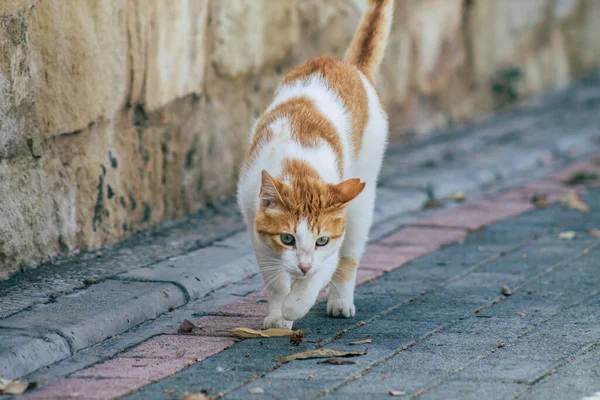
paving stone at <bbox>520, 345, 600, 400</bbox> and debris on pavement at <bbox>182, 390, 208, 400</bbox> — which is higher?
debris on pavement at <bbox>182, 390, 208, 400</bbox>

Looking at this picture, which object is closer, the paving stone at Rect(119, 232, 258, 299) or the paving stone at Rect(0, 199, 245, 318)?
the paving stone at Rect(0, 199, 245, 318)

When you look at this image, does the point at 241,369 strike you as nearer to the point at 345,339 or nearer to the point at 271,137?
the point at 345,339

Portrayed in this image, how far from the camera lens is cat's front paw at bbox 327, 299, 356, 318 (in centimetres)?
434

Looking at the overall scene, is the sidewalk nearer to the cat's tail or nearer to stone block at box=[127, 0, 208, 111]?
stone block at box=[127, 0, 208, 111]

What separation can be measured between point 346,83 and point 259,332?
1248mm

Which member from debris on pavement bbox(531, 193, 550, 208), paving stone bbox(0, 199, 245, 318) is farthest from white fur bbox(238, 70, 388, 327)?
debris on pavement bbox(531, 193, 550, 208)

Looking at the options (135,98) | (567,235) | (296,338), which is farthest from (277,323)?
(567,235)

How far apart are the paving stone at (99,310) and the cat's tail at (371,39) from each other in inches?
56.6

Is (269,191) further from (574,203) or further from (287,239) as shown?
(574,203)

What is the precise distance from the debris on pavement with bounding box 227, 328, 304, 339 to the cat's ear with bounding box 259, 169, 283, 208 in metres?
0.53

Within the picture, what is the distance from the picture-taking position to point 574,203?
6641 millimetres

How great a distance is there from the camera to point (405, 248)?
5676mm

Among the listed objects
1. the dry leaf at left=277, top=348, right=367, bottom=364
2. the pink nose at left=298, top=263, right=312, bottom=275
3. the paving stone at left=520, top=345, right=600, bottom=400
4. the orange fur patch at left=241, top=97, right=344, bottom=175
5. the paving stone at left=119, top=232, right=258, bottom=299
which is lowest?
the paving stone at left=119, top=232, right=258, bottom=299

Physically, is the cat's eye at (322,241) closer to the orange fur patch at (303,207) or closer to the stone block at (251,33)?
the orange fur patch at (303,207)
